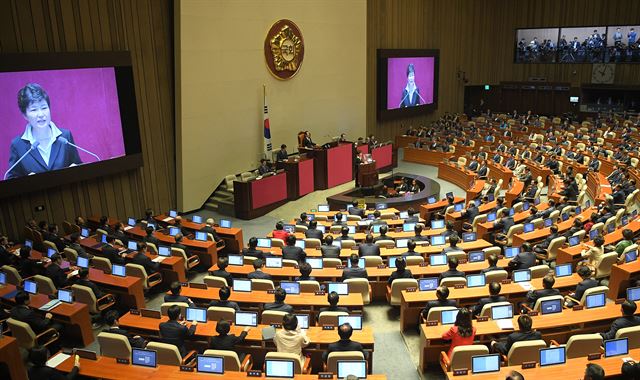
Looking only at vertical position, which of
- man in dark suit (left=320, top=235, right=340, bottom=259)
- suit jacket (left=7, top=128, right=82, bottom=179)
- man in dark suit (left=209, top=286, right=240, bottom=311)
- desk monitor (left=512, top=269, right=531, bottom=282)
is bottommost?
man in dark suit (left=320, top=235, right=340, bottom=259)

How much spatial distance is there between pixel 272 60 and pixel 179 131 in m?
4.37

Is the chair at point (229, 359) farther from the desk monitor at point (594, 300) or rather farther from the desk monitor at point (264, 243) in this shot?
the desk monitor at point (264, 243)

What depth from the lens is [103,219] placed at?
12594 millimetres

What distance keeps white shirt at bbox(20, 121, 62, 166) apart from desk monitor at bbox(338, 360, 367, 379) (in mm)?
9617

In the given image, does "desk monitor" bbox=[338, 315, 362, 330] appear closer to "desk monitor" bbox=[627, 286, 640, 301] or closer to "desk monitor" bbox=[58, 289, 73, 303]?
"desk monitor" bbox=[627, 286, 640, 301]

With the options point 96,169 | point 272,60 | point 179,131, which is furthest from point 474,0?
point 96,169

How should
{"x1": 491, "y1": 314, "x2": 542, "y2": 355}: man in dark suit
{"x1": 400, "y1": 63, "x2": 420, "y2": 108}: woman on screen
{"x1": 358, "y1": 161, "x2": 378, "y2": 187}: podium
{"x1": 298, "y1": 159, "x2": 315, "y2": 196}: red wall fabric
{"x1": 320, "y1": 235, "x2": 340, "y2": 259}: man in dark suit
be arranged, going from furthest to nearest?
{"x1": 400, "y1": 63, "x2": 420, "y2": 108}: woman on screen → {"x1": 358, "y1": 161, "x2": 378, "y2": 187}: podium → {"x1": 298, "y1": 159, "x2": 315, "y2": 196}: red wall fabric → {"x1": 320, "y1": 235, "x2": 340, "y2": 259}: man in dark suit → {"x1": 491, "y1": 314, "x2": 542, "y2": 355}: man in dark suit

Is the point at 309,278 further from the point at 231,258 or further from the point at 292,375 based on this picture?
the point at 292,375

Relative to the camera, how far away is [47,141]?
1256 cm

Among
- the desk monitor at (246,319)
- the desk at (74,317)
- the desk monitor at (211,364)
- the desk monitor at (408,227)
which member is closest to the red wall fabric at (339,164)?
the desk monitor at (408,227)

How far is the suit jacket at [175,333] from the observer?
7.00m

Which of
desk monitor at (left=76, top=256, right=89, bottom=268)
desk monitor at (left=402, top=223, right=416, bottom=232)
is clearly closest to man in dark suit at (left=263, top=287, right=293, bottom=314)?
desk monitor at (left=76, top=256, right=89, bottom=268)

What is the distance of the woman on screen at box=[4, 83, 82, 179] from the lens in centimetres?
1198

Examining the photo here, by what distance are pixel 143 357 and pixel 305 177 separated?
11.4 m
